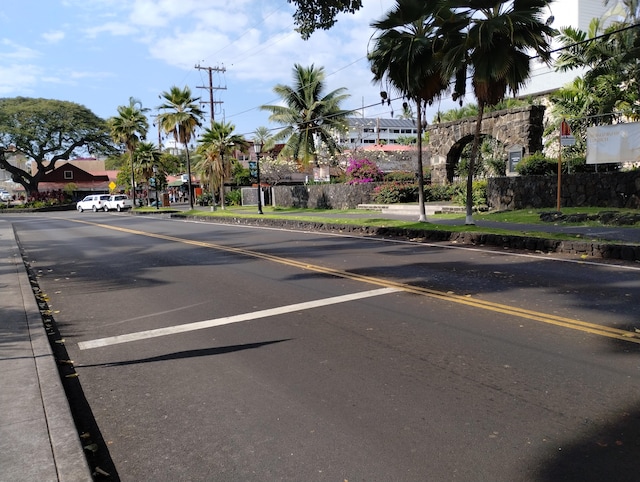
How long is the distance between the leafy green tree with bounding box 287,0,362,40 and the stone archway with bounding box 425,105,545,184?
55.1 feet

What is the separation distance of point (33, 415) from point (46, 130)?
2816 inches

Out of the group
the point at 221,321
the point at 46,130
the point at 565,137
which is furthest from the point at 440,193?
the point at 46,130

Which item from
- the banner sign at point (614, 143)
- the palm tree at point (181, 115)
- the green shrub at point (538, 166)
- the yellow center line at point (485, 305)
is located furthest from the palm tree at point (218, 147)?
the yellow center line at point (485, 305)

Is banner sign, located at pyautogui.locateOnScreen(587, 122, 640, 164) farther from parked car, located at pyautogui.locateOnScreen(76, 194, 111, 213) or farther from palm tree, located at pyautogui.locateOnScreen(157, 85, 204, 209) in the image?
parked car, located at pyautogui.locateOnScreen(76, 194, 111, 213)

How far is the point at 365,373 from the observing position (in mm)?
4859

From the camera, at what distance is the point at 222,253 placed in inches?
559

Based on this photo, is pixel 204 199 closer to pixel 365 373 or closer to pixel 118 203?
pixel 118 203

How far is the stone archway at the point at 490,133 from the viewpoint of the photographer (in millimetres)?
26844

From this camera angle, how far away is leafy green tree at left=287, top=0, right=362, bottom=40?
12.5 meters

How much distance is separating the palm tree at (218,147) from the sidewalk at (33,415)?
34.9m

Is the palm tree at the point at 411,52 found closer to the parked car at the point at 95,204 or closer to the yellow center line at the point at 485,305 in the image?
the yellow center line at the point at 485,305

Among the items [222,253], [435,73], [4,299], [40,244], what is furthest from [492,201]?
[4,299]

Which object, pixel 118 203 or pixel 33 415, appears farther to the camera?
pixel 118 203

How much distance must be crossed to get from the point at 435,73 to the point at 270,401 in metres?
15.9
